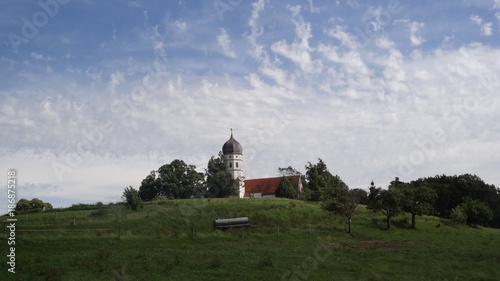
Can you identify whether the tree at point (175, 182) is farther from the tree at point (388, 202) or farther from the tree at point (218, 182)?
the tree at point (388, 202)

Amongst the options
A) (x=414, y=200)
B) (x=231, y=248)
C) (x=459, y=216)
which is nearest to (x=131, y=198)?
(x=231, y=248)

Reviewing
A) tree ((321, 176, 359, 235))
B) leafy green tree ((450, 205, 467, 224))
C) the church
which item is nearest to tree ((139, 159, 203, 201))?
the church

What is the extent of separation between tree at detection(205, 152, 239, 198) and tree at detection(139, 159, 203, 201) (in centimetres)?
271

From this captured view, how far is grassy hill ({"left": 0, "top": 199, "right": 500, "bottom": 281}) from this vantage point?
2319 centimetres

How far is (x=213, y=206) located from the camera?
6406 cm

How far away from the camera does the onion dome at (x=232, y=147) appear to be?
4702 inches

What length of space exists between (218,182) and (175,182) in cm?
1019

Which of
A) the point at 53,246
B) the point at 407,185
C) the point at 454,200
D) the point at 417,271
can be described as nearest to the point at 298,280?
the point at 417,271

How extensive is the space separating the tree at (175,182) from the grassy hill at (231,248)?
28042 mm

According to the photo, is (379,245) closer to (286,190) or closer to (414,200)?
(414,200)

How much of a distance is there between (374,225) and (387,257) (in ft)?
99.2

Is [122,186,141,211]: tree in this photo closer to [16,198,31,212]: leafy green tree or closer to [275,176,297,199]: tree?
[16,198,31,212]: leafy green tree

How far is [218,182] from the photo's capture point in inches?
3826

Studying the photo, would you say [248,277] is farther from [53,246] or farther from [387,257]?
[53,246]
